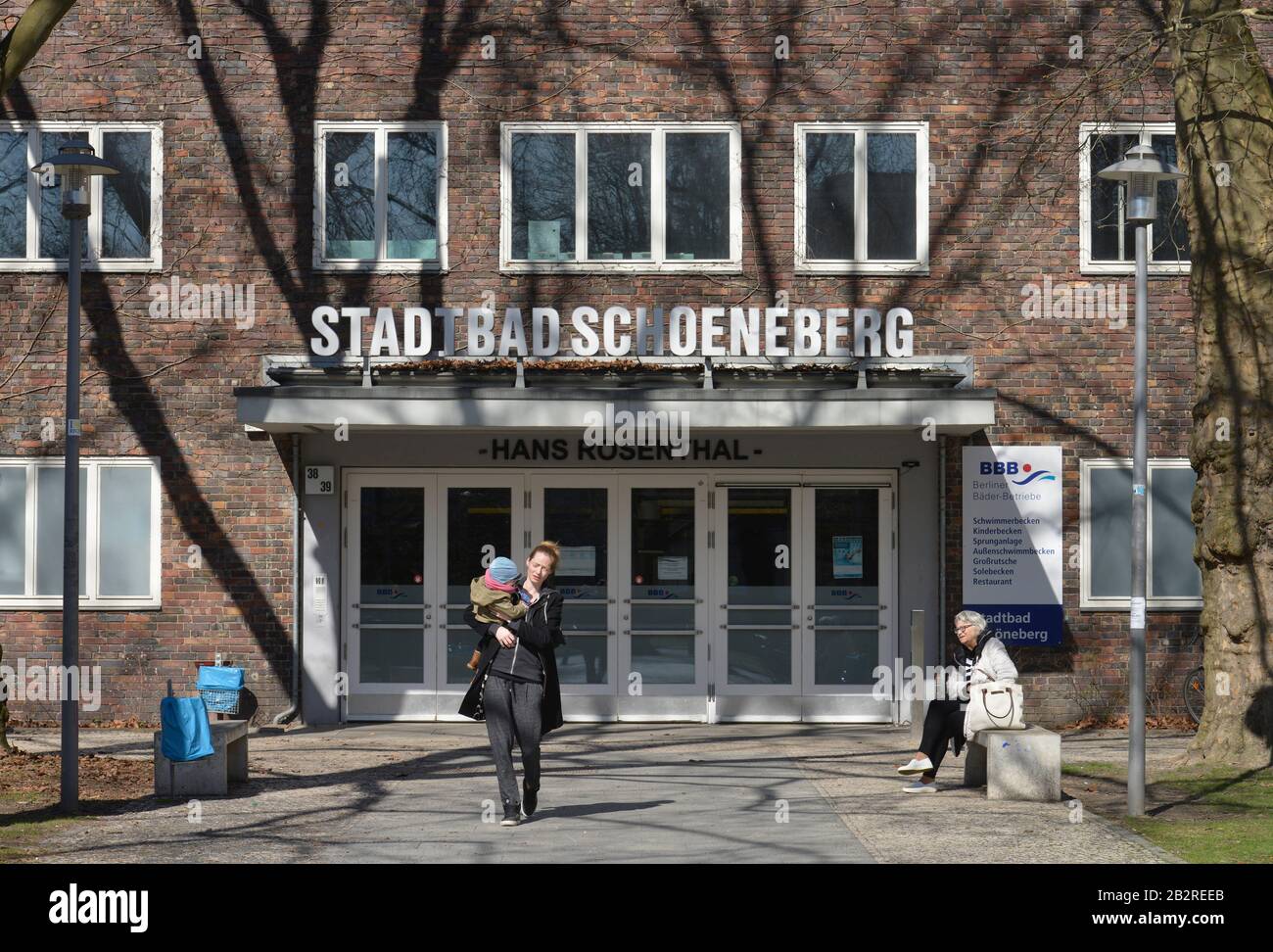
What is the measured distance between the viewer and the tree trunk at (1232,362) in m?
12.0

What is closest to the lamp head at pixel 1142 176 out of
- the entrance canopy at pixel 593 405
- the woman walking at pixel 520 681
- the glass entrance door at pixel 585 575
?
the entrance canopy at pixel 593 405

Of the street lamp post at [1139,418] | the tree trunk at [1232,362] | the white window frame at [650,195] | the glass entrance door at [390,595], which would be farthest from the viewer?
the glass entrance door at [390,595]

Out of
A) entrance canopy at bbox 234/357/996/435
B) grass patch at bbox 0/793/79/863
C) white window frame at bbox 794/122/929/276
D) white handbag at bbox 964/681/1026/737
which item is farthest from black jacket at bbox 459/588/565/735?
white window frame at bbox 794/122/929/276

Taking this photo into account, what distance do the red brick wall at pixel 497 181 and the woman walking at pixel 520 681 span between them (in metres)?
6.14

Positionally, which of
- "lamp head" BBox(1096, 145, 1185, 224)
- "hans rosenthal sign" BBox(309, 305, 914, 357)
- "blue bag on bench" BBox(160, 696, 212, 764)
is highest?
"lamp head" BBox(1096, 145, 1185, 224)

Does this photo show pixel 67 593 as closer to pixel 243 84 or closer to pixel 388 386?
pixel 388 386

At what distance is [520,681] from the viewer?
9977 mm

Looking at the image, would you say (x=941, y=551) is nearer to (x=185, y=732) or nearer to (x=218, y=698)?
(x=218, y=698)

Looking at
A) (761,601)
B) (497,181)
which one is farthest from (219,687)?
(497,181)

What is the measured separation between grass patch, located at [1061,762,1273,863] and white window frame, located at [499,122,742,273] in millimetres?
6390

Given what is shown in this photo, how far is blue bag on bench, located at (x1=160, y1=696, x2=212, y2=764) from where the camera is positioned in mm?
10742

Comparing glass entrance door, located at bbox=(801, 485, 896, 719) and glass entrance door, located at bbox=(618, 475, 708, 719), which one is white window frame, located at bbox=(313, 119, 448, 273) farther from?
glass entrance door, located at bbox=(801, 485, 896, 719)

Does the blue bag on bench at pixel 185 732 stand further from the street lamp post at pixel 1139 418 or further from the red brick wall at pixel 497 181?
the street lamp post at pixel 1139 418

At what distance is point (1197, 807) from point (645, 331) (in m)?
7.41
